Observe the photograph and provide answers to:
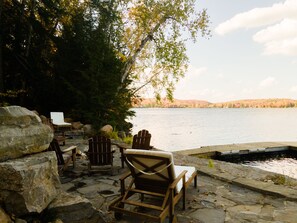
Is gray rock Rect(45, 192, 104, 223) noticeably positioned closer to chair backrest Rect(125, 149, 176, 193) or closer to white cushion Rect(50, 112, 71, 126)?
chair backrest Rect(125, 149, 176, 193)

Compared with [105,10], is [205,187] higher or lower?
lower

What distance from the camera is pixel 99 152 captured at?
6.25 meters

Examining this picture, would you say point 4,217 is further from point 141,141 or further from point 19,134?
point 141,141

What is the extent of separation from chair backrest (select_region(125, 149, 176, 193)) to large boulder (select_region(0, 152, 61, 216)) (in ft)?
4.07

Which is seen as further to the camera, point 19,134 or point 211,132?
point 211,132

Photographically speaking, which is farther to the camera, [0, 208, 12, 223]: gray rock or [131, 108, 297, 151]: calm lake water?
[131, 108, 297, 151]: calm lake water

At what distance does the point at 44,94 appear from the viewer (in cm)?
1363

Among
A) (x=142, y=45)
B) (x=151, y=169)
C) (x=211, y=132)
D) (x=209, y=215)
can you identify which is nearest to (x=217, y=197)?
(x=209, y=215)

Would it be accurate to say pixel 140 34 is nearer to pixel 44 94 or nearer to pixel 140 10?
pixel 140 10

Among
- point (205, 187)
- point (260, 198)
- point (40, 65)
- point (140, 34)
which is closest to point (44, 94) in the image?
point (40, 65)

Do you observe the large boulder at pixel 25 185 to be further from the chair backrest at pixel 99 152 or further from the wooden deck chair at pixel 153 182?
the chair backrest at pixel 99 152

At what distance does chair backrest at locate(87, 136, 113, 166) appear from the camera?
621 centimetres

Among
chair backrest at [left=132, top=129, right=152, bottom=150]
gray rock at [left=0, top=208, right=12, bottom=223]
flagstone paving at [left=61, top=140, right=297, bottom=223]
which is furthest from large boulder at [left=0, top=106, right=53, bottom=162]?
chair backrest at [left=132, top=129, right=152, bottom=150]

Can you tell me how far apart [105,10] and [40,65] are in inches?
185
